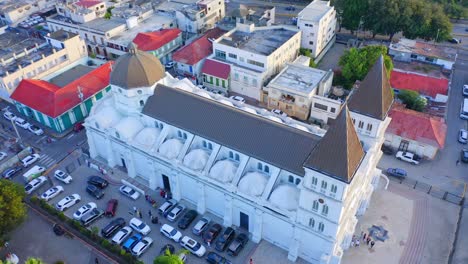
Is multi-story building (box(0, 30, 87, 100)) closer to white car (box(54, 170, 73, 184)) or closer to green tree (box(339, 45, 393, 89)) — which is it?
white car (box(54, 170, 73, 184))

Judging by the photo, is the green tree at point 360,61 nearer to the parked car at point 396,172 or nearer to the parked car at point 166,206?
the parked car at point 396,172

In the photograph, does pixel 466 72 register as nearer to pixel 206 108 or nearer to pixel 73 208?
pixel 206 108

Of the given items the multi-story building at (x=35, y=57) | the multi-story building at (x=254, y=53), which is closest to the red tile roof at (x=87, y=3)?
the multi-story building at (x=35, y=57)

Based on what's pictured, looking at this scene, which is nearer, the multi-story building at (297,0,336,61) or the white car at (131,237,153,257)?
the white car at (131,237,153,257)

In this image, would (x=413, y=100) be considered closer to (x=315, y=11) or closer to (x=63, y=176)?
(x=315, y=11)

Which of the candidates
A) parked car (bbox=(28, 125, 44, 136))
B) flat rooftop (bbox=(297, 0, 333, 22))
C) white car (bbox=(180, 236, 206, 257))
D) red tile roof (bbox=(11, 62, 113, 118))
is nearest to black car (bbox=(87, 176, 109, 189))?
red tile roof (bbox=(11, 62, 113, 118))
